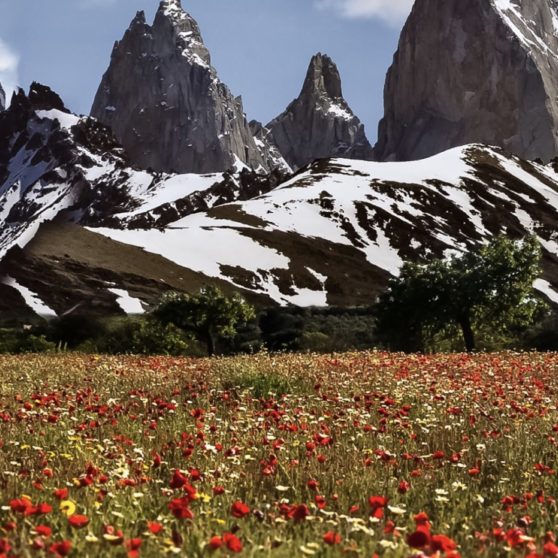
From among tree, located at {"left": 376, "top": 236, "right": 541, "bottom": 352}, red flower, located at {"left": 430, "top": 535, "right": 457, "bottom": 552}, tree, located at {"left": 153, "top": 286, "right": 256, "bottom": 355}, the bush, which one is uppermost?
tree, located at {"left": 376, "top": 236, "right": 541, "bottom": 352}

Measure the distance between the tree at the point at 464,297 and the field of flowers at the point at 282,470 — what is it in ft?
93.8

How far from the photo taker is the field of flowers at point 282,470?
350cm

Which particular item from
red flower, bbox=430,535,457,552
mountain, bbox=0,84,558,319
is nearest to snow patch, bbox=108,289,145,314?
mountain, bbox=0,84,558,319

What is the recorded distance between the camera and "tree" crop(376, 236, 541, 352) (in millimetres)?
40625

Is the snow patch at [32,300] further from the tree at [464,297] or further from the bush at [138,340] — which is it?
the tree at [464,297]

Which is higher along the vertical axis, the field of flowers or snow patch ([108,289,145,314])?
snow patch ([108,289,145,314])

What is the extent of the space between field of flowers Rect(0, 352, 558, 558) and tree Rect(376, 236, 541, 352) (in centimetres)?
2859

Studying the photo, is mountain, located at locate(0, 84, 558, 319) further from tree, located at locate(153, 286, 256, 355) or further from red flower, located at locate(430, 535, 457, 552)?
red flower, located at locate(430, 535, 457, 552)

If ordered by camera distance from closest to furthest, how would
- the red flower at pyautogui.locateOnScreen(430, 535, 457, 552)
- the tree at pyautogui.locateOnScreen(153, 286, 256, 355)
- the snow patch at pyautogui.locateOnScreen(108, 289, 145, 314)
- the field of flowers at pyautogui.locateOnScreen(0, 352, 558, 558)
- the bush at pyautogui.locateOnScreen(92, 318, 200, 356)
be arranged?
the red flower at pyautogui.locateOnScreen(430, 535, 457, 552)
the field of flowers at pyautogui.locateOnScreen(0, 352, 558, 558)
the bush at pyautogui.locateOnScreen(92, 318, 200, 356)
the tree at pyautogui.locateOnScreen(153, 286, 256, 355)
the snow patch at pyautogui.locateOnScreen(108, 289, 145, 314)

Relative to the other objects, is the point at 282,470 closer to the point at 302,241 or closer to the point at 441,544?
the point at 441,544

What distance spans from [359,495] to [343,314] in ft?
155

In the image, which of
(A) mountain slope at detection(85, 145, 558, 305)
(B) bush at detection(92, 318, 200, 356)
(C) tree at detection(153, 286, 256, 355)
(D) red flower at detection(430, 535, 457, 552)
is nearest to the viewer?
(D) red flower at detection(430, 535, 457, 552)

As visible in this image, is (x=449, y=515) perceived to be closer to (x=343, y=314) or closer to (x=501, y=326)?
(x=501, y=326)

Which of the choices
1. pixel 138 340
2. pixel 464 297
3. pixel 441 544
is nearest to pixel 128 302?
pixel 138 340
